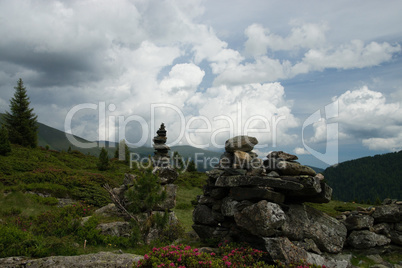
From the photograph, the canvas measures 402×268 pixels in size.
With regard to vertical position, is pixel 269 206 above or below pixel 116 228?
above

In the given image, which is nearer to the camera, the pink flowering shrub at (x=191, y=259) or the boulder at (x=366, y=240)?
the pink flowering shrub at (x=191, y=259)

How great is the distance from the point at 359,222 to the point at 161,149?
17.3 metres

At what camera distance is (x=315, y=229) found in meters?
12.3

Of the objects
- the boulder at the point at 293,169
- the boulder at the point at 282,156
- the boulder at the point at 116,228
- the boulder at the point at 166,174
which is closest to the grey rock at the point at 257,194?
the boulder at the point at 293,169

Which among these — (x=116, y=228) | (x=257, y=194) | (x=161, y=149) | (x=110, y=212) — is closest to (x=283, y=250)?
(x=257, y=194)

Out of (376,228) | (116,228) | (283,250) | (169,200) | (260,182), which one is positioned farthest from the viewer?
(169,200)

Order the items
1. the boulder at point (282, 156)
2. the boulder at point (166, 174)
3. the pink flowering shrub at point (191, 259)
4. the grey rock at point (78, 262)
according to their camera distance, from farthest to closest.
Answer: the boulder at point (166, 174) < the boulder at point (282, 156) < the grey rock at point (78, 262) < the pink flowering shrub at point (191, 259)

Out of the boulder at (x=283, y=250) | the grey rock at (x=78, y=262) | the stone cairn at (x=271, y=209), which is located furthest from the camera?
the stone cairn at (x=271, y=209)

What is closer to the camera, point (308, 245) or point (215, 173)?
point (308, 245)

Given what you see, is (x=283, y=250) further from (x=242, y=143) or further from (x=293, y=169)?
(x=242, y=143)

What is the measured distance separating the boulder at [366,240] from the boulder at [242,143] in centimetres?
727

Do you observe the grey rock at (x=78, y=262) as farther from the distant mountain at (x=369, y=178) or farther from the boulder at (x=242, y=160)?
the distant mountain at (x=369, y=178)

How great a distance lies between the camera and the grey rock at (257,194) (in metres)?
12.0

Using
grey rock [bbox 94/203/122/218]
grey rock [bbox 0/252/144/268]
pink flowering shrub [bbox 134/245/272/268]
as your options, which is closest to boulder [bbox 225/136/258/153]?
pink flowering shrub [bbox 134/245/272/268]
